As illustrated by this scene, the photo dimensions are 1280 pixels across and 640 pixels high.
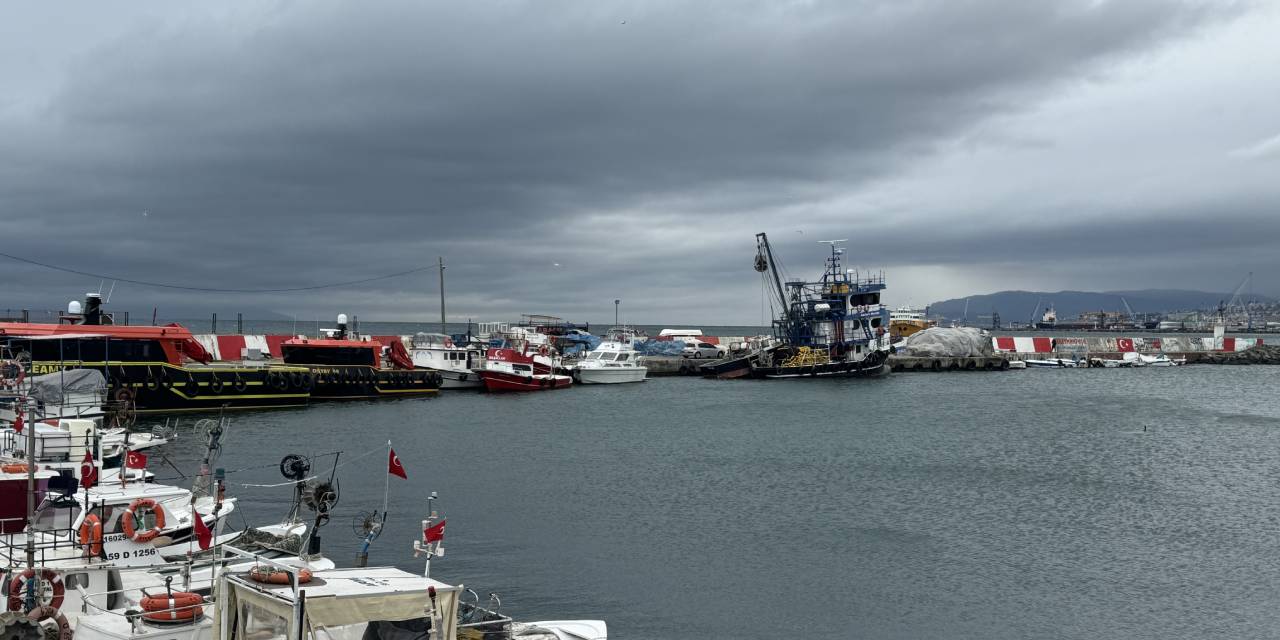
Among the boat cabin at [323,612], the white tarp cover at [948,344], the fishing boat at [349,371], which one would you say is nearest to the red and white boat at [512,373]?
the fishing boat at [349,371]

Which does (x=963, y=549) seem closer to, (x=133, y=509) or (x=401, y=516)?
(x=401, y=516)

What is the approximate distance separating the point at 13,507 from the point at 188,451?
Answer: 20.8m

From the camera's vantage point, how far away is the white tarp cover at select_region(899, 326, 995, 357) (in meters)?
108

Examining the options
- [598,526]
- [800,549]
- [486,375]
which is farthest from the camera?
[486,375]

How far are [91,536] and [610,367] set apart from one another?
6888 centimetres

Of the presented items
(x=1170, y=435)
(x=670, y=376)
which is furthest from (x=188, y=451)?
(x=670, y=376)

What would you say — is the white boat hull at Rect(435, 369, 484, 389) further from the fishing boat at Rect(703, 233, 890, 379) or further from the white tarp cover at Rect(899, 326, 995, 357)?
the white tarp cover at Rect(899, 326, 995, 357)

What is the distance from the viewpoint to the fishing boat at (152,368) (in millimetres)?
47969

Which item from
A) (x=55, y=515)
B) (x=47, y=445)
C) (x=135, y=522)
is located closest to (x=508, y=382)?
(x=47, y=445)

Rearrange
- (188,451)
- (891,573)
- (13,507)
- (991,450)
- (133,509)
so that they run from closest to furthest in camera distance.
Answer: (133,509)
(13,507)
(891,573)
(188,451)
(991,450)

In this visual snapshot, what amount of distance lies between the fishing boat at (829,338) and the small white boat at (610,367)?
1043 centimetres

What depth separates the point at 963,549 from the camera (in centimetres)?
2578

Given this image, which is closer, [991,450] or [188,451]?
[188,451]

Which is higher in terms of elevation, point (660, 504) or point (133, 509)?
point (133, 509)
